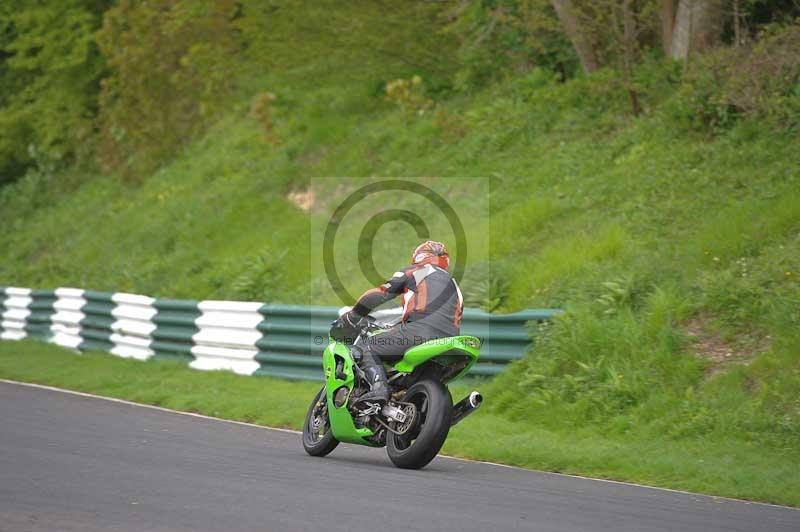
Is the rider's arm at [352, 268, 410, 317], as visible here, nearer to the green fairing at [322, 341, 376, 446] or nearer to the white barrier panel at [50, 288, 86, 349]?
the green fairing at [322, 341, 376, 446]

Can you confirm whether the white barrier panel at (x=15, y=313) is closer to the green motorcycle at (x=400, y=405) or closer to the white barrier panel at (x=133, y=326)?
the white barrier panel at (x=133, y=326)

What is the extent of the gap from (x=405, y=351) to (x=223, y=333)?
695cm

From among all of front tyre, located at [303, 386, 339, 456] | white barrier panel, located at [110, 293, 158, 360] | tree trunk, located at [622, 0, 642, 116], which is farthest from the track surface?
tree trunk, located at [622, 0, 642, 116]

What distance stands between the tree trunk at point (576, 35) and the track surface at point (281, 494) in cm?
1057

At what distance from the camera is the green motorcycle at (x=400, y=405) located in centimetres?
887

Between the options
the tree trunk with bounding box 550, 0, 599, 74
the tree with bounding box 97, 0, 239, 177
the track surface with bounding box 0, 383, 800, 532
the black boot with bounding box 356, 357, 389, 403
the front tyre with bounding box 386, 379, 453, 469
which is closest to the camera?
the track surface with bounding box 0, 383, 800, 532

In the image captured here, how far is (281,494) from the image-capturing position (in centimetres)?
728

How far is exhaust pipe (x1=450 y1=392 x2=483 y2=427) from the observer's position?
9039mm

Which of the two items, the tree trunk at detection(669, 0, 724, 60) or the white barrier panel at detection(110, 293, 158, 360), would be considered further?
the tree trunk at detection(669, 0, 724, 60)

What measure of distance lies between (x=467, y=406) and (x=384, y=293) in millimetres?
1202

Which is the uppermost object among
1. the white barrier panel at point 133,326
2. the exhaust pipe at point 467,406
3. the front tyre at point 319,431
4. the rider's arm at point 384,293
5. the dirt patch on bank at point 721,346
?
the rider's arm at point 384,293

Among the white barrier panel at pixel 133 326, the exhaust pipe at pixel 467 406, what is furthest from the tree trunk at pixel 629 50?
the exhaust pipe at pixel 467 406

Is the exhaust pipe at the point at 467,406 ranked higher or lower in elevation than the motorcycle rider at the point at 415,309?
lower

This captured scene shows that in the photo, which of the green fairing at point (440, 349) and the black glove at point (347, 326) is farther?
the black glove at point (347, 326)
